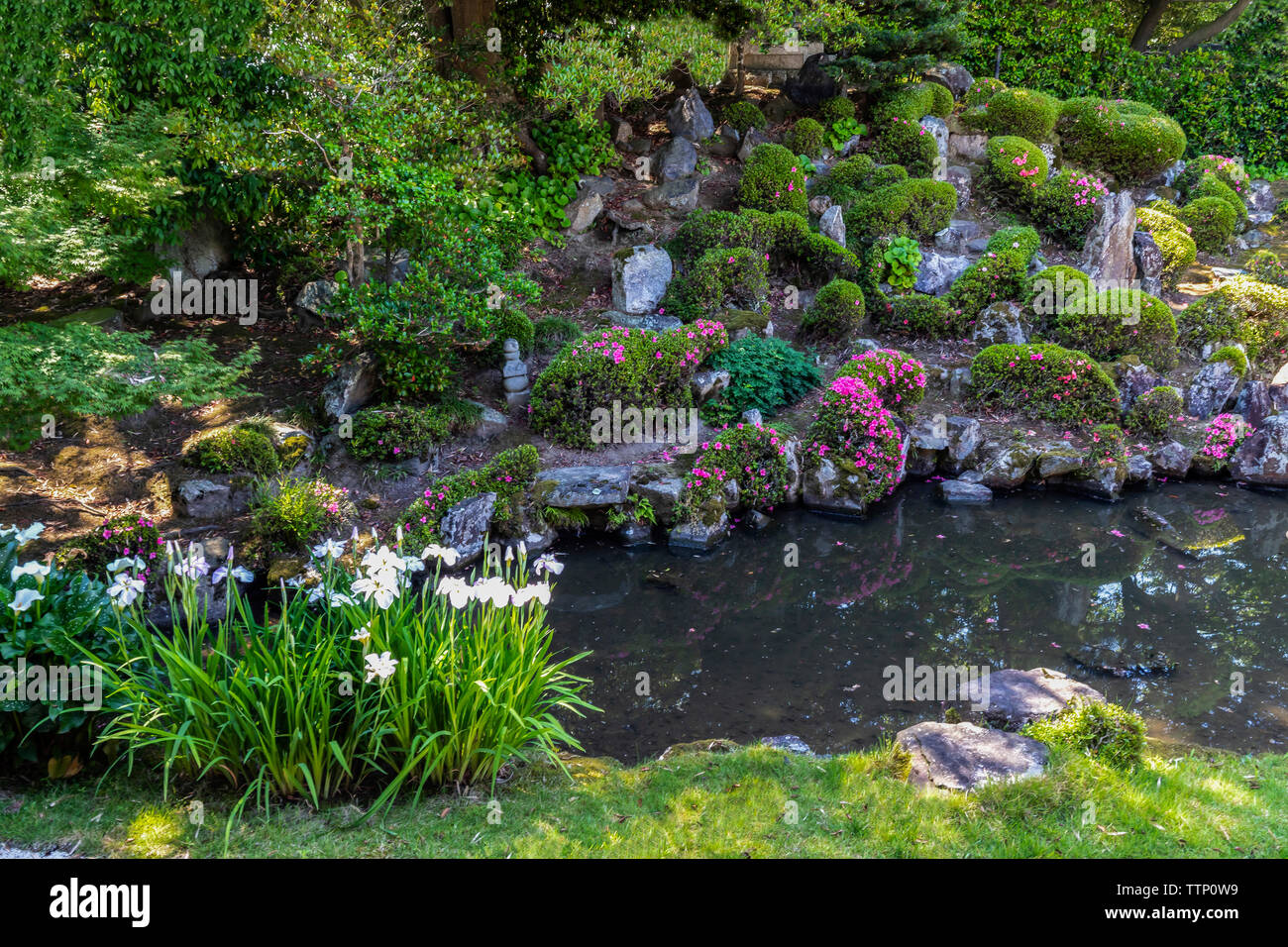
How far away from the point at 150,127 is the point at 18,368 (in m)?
3.50

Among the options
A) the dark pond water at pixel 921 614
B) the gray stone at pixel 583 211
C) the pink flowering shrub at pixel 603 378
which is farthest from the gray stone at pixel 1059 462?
the gray stone at pixel 583 211

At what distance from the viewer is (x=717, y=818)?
4.61 meters

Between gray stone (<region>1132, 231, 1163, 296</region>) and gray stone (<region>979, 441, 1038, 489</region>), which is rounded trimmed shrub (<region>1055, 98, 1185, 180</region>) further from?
gray stone (<region>979, 441, 1038, 489</region>)

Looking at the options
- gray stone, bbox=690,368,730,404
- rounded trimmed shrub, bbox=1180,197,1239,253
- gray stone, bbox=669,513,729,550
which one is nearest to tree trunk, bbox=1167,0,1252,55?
rounded trimmed shrub, bbox=1180,197,1239,253

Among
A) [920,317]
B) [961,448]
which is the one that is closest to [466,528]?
[961,448]

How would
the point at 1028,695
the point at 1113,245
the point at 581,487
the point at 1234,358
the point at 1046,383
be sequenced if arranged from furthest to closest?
the point at 1113,245, the point at 1234,358, the point at 1046,383, the point at 581,487, the point at 1028,695

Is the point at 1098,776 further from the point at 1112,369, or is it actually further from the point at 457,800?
the point at 1112,369

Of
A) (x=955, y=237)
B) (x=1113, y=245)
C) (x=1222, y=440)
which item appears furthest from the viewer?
(x=955, y=237)

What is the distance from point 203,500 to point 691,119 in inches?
397

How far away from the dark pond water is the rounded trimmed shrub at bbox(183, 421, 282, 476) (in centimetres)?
316

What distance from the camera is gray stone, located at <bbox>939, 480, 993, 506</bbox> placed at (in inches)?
408

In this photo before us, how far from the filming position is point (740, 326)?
462 inches

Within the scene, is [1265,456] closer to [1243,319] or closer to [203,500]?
[1243,319]

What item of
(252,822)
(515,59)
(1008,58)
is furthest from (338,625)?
(1008,58)
